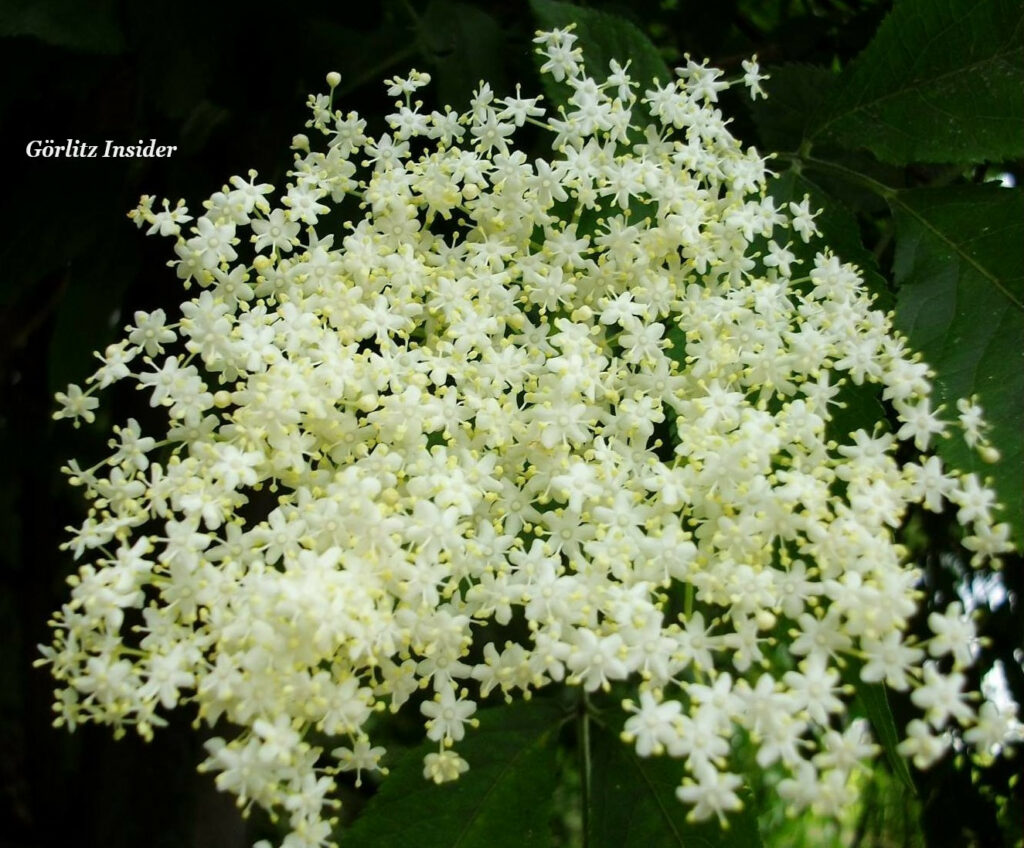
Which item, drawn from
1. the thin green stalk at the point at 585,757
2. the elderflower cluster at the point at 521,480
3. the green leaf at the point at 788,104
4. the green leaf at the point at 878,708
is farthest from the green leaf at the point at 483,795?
the green leaf at the point at 788,104

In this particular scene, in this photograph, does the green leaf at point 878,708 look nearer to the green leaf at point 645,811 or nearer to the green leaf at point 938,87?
the green leaf at point 645,811

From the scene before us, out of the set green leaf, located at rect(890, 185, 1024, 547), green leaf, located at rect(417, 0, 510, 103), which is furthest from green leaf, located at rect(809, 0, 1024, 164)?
green leaf, located at rect(417, 0, 510, 103)

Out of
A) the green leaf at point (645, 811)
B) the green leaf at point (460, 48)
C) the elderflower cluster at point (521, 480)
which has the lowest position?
the green leaf at point (645, 811)

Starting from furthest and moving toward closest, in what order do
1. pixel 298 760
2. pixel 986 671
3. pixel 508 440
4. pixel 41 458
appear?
pixel 41 458, pixel 986 671, pixel 508 440, pixel 298 760

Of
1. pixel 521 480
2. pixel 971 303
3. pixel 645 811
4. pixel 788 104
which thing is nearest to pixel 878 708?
pixel 645 811

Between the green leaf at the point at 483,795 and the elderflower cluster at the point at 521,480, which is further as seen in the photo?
the green leaf at the point at 483,795

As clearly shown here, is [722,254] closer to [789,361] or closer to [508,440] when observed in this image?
[789,361]

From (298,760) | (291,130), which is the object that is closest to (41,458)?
(291,130)

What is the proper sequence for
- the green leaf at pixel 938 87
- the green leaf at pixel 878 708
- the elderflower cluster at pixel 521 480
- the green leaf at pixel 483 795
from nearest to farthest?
the elderflower cluster at pixel 521 480, the green leaf at pixel 878 708, the green leaf at pixel 483 795, the green leaf at pixel 938 87

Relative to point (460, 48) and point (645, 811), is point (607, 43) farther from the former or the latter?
point (645, 811)
